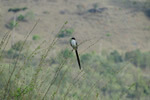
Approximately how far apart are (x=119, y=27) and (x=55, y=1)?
15141 mm

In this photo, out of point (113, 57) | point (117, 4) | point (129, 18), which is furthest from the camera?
point (117, 4)

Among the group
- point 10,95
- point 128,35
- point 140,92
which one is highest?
point 10,95

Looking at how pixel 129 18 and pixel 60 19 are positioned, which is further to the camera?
pixel 129 18

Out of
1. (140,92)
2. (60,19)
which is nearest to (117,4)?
(60,19)

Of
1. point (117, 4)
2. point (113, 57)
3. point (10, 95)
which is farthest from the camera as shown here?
point (117, 4)

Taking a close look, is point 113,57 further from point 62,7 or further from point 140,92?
point 62,7

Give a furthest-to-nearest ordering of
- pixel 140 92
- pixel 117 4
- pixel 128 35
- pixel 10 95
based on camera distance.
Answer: pixel 117 4 → pixel 128 35 → pixel 140 92 → pixel 10 95

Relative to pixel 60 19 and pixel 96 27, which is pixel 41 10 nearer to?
pixel 60 19

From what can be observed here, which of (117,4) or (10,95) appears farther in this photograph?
(117,4)

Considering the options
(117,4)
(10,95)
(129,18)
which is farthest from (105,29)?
(10,95)

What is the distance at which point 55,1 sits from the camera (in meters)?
57.7

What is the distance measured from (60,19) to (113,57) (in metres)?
13.3

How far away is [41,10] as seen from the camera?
176 feet

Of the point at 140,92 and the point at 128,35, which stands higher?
the point at 140,92
